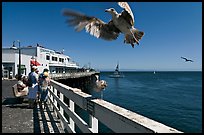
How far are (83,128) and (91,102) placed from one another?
55 cm

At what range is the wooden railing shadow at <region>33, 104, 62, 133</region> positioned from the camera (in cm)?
481

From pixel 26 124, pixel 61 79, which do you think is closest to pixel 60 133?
pixel 26 124

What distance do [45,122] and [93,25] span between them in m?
2.49

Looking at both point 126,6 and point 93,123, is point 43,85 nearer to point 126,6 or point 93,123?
point 126,6

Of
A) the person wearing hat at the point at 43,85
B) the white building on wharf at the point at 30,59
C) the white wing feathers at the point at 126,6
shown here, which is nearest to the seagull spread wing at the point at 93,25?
the white wing feathers at the point at 126,6

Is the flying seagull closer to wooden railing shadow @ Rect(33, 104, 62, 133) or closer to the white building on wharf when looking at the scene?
wooden railing shadow @ Rect(33, 104, 62, 133)

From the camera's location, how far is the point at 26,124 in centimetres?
533

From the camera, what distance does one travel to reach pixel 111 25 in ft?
16.1

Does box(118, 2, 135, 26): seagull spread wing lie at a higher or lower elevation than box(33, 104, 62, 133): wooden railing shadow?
higher

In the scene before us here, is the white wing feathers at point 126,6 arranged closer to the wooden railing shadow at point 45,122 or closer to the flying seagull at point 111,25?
the flying seagull at point 111,25

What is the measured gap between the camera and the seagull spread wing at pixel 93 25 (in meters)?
4.54

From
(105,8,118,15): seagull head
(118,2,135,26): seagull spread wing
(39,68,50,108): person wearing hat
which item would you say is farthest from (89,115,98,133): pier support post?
(39,68,50,108): person wearing hat

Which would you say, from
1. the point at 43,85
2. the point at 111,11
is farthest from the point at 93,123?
the point at 43,85

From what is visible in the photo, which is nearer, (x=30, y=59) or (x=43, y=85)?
(x=43, y=85)
